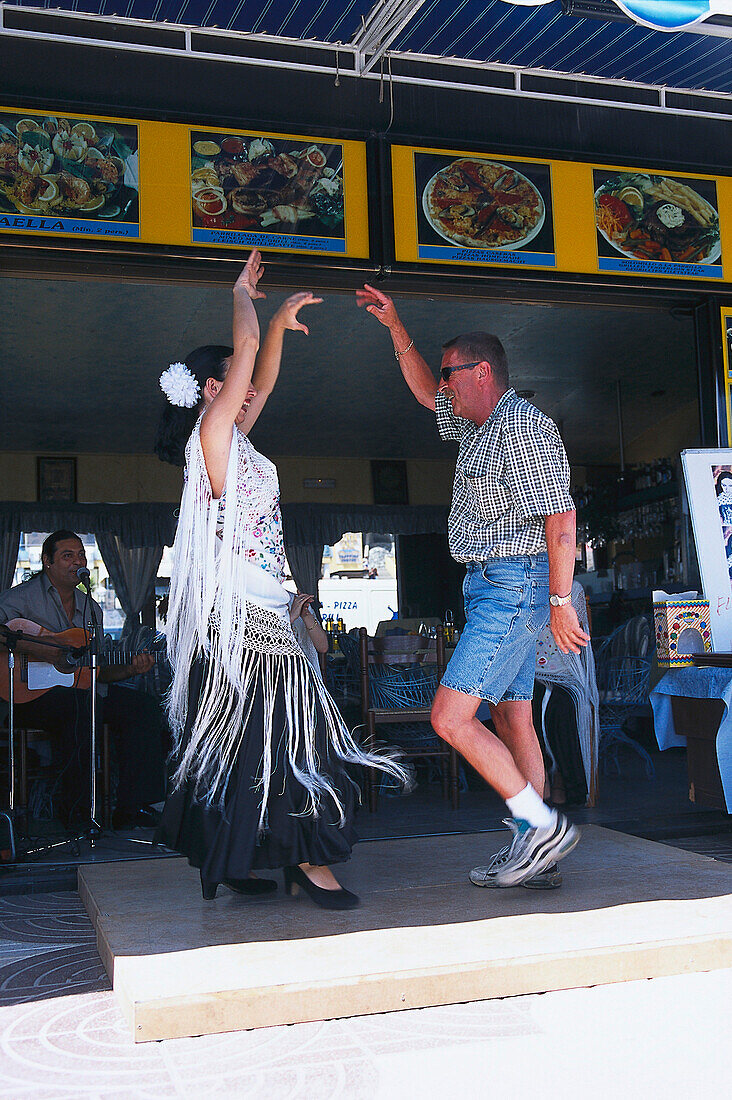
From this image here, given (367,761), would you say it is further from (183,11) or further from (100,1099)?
(183,11)

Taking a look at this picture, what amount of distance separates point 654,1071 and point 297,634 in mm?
1752

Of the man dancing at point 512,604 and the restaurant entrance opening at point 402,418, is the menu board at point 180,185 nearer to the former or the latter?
the restaurant entrance opening at point 402,418

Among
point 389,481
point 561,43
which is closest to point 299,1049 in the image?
point 561,43

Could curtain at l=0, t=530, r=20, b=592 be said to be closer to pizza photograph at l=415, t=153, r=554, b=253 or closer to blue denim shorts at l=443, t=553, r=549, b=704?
pizza photograph at l=415, t=153, r=554, b=253

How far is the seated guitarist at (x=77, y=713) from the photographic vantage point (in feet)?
17.2

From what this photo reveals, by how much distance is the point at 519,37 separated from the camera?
15.1 feet

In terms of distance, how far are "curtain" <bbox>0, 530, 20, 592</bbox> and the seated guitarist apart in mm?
6806

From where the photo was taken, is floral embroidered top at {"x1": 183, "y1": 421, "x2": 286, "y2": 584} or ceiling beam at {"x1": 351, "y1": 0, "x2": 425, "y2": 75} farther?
ceiling beam at {"x1": 351, "y1": 0, "x2": 425, "y2": 75}

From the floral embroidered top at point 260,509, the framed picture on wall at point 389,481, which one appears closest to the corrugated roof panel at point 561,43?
the floral embroidered top at point 260,509

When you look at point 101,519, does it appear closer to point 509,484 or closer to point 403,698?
point 403,698

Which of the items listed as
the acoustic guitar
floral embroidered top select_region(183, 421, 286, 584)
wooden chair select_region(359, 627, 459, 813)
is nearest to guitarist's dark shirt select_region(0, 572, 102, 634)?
the acoustic guitar

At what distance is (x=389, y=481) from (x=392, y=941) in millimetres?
11495

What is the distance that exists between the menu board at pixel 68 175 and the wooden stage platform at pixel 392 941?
8.69 feet

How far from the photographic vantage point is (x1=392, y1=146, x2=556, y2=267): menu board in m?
4.76
